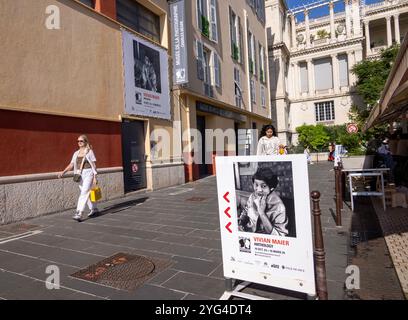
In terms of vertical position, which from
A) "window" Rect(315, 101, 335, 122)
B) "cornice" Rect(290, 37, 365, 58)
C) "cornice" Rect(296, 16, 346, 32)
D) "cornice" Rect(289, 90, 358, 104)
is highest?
"cornice" Rect(296, 16, 346, 32)

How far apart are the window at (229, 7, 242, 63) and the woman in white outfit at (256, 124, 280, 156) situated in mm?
15400

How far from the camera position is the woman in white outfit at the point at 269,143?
6133 mm

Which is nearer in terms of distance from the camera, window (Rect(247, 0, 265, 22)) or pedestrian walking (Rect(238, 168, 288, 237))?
pedestrian walking (Rect(238, 168, 288, 237))

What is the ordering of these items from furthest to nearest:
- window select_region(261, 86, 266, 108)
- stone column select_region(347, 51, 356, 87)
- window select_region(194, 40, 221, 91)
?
stone column select_region(347, 51, 356, 87)
window select_region(261, 86, 266, 108)
window select_region(194, 40, 221, 91)

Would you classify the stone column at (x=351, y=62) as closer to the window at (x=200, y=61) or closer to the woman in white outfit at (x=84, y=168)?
the window at (x=200, y=61)

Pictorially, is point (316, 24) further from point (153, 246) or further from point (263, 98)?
point (153, 246)

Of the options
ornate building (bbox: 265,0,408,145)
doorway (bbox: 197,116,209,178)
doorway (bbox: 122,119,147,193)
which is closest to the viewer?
doorway (bbox: 122,119,147,193)

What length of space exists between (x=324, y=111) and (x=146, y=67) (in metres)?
41.0

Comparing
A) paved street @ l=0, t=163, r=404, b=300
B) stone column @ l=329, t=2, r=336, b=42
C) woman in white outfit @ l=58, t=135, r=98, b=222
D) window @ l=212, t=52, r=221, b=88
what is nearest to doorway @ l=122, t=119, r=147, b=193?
paved street @ l=0, t=163, r=404, b=300

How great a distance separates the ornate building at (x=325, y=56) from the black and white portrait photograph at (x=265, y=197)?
38.6 m

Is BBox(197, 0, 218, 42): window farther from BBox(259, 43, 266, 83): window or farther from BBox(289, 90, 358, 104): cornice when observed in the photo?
BBox(289, 90, 358, 104): cornice

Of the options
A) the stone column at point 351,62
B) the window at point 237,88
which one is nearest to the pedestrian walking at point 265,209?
the window at point 237,88

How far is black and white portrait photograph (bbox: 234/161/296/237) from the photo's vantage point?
295cm
